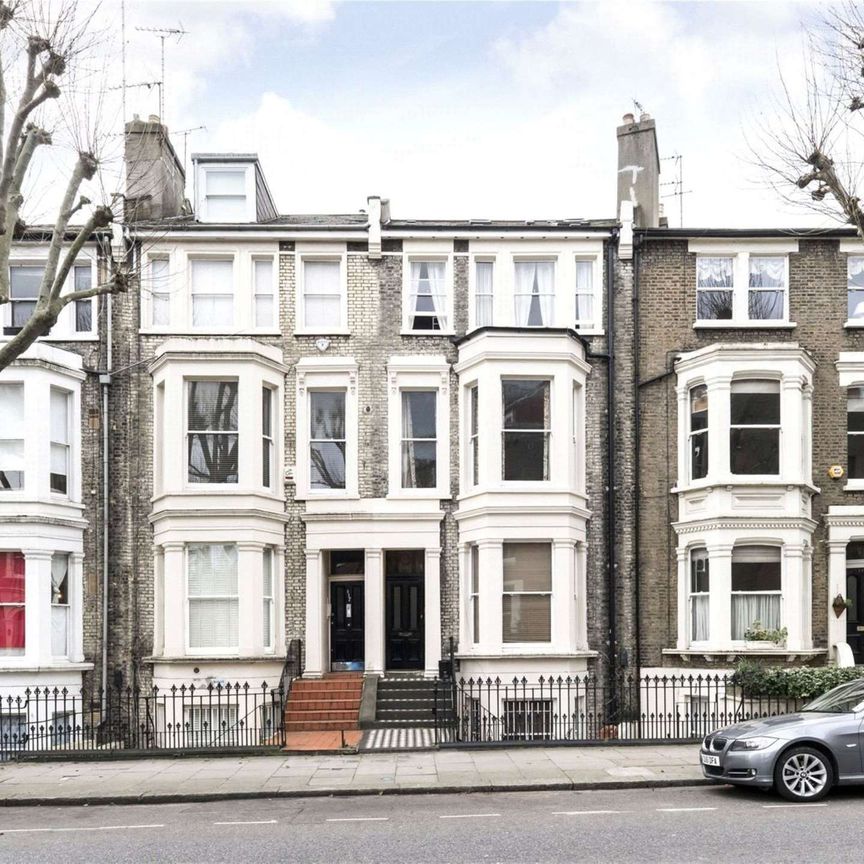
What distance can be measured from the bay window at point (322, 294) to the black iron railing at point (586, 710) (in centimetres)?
754

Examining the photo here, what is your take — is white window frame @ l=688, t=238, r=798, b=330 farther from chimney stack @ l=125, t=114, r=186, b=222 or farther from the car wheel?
the car wheel

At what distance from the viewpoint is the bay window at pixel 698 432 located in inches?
802

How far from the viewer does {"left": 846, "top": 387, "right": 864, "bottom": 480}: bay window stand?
68.1 ft

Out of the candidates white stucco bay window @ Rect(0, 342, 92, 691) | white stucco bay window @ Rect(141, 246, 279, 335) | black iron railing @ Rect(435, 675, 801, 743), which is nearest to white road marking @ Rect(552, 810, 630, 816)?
black iron railing @ Rect(435, 675, 801, 743)

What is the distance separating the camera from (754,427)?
785 inches

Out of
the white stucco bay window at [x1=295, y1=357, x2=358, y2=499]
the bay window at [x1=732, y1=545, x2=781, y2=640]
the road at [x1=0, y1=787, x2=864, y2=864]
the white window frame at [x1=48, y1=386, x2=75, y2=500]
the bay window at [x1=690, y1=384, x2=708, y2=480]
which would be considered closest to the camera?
the road at [x1=0, y1=787, x2=864, y2=864]

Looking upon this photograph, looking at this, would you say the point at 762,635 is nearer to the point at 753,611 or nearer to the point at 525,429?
the point at 753,611

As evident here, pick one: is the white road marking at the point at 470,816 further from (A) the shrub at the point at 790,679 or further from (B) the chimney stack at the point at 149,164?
(B) the chimney stack at the point at 149,164

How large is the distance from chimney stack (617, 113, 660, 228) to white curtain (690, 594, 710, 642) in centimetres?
771

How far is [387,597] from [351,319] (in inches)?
221

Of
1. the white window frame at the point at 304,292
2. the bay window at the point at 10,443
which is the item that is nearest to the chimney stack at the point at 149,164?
the white window frame at the point at 304,292

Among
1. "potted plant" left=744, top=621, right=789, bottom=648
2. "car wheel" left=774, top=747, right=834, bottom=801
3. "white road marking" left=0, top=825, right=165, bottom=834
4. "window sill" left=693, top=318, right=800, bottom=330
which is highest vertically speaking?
"window sill" left=693, top=318, right=800, bottom=330

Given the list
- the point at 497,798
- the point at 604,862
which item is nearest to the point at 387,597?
the point at 497,798

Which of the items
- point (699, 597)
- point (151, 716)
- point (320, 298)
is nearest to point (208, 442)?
point (320, 298)
